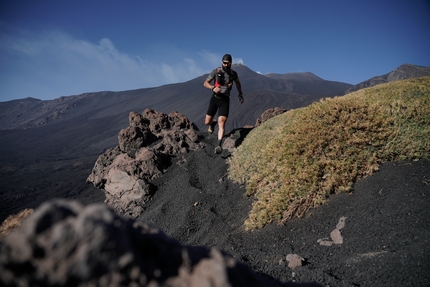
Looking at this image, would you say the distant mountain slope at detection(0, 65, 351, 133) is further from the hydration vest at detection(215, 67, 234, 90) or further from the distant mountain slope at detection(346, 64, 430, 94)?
the hydration vest at detection(215, 67, 234, 90)

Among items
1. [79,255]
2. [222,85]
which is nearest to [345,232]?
[79,255]

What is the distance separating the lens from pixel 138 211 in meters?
5.50

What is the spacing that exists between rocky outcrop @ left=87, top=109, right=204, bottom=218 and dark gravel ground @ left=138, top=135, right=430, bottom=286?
1.00 meters

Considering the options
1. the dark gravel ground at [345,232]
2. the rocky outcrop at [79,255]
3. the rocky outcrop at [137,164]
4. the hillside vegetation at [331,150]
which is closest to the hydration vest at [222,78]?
the rocky outcrop at [137,164]

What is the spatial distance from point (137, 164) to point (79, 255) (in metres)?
5.68

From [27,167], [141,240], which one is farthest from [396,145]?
[27,167]

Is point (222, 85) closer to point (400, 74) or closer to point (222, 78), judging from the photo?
point (222, 78)

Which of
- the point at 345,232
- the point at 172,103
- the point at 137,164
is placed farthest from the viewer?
the point at 172,103

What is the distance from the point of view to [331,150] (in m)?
4.07

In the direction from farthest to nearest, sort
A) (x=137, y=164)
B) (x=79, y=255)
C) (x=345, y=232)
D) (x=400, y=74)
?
(x=400, y=74)
(x=137, y=164)
(x=345, y=232)
(x=79, y=255)

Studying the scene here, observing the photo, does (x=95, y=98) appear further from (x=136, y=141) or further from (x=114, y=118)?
(x=136, y=141)

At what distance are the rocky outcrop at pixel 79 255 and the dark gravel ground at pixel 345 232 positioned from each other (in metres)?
2.13

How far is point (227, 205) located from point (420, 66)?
69362 millimetres

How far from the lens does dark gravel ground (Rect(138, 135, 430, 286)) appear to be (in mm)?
2414
